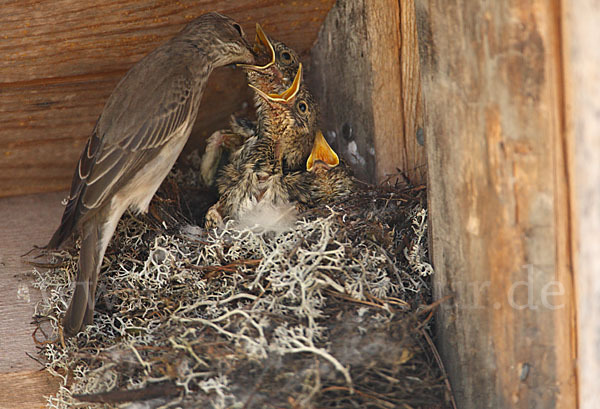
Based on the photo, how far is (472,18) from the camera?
1759 millimetres

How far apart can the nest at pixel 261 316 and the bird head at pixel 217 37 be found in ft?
2.48

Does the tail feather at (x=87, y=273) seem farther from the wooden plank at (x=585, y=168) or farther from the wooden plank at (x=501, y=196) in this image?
the wooden plank at (x=585, y=168)

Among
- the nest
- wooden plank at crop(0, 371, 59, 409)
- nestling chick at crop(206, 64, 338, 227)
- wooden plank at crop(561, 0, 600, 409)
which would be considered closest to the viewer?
wooden plank at crop(561, 0, 600, 409)

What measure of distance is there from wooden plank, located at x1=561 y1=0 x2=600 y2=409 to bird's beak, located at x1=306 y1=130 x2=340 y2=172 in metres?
1.37

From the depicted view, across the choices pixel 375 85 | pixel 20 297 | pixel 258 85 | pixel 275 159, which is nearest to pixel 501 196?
pixel 375 85

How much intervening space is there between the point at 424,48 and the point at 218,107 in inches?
61.3

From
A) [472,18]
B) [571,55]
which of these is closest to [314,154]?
[472,18]

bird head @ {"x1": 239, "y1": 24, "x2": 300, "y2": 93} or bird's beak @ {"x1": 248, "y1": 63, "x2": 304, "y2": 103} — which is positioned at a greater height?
bird head @ {"x1": 239, "y1": 24, "x2": 300, "y2": 93}

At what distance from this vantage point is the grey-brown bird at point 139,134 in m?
2.57

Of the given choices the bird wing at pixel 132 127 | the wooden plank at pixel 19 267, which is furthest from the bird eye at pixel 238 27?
the wooden plank at pixel 19 267

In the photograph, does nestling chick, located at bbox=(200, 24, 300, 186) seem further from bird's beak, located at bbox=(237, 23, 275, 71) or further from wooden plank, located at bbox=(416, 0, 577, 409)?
wooden plank, located at bbox=(416, 0, 577, 409)

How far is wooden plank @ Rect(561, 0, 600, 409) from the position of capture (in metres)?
1.56

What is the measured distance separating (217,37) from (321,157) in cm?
66

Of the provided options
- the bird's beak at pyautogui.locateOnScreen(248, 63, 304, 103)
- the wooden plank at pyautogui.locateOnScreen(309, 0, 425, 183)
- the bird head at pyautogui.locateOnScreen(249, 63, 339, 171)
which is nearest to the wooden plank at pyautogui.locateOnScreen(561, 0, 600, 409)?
the wooden plank at pyautogui.locateOnScreen(309, 0, 425, 183)
